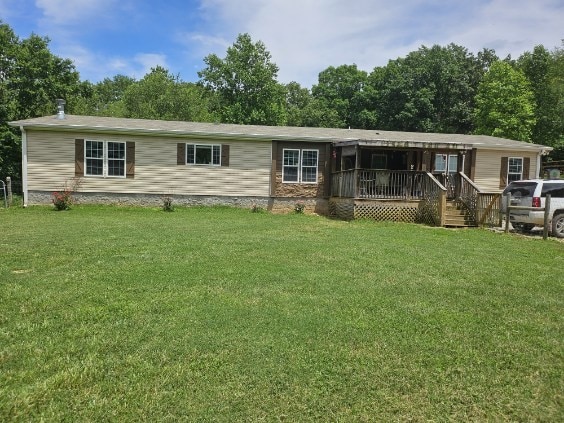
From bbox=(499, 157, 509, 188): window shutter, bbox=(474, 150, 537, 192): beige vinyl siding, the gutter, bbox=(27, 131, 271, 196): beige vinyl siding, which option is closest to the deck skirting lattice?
the gutter

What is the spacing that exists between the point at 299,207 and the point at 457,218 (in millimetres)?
5894

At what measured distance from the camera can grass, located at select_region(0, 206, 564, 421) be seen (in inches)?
110

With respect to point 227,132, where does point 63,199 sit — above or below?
below

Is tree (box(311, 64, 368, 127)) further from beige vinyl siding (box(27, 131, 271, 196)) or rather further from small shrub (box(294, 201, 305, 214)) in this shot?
beige vinyl siding (box(27, 131, 271, 196))

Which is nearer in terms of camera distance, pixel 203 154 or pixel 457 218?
pixel 457 218

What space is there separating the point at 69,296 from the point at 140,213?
10.1 m

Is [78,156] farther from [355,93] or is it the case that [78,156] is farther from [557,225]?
[355,93]

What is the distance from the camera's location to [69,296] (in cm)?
472

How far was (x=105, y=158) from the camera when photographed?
15.6 meters

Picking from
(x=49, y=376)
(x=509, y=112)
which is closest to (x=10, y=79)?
(x=49, y=376)

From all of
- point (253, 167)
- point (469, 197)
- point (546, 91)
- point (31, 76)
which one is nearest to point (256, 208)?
point (253, 167)

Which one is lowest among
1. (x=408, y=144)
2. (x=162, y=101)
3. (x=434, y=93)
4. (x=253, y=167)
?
(x=253, y=167)

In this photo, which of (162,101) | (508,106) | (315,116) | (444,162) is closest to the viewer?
(444,162)

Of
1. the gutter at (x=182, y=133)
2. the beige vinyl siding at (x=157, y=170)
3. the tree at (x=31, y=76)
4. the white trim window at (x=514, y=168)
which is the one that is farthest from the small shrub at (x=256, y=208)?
the tree at (x=31, y=76)
